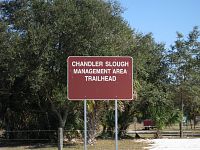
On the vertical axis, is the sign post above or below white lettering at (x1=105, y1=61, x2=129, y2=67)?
below

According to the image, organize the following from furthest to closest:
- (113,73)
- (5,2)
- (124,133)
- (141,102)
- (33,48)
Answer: (124,133)
(141,102)
(5,2)
(33,48)
(113,73)

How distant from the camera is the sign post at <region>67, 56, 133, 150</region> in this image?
1269 cm

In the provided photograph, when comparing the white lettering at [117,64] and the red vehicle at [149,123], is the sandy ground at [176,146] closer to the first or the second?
the red vehicle at [149,123]

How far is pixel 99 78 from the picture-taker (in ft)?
41.9

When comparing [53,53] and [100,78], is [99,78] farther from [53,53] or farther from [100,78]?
[53,53]

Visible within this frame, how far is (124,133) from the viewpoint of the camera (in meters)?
39.6

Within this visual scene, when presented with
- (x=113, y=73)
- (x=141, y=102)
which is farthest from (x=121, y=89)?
(x=141, y=102)

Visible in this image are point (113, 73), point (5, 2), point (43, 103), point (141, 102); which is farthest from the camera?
point (141, 102)

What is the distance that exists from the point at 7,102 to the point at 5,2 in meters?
7.92

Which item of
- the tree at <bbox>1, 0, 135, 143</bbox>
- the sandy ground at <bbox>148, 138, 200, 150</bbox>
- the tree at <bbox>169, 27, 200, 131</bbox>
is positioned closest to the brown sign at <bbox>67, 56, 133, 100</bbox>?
the sandy ground at <bbox>148, 138, 200, 150</bbox>

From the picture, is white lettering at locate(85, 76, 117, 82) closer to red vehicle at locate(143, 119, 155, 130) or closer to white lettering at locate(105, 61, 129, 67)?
white lettering at locate(105, 61, 129, 67)

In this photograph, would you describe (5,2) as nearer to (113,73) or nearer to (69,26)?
(69,26)

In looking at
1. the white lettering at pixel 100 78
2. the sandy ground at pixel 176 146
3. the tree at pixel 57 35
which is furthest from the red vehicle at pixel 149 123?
the white lettering at pixel 100 78

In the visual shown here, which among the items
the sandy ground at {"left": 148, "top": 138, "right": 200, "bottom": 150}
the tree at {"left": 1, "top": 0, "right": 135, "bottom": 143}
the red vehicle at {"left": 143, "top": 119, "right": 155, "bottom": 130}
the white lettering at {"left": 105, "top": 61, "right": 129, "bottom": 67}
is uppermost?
the tree at {"left": 1, "top": 0, "right": 135, "bottom": 143}
